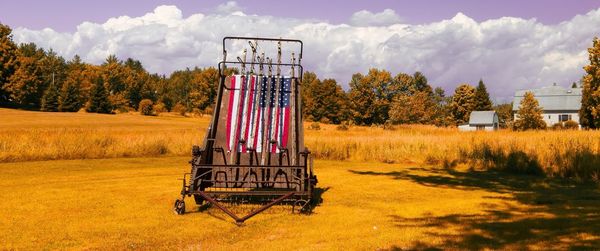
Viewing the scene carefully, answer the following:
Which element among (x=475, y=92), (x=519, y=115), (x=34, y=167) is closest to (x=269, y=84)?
(x=34, y=167)

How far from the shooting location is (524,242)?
6789mm

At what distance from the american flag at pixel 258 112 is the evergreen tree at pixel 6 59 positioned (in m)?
74.5

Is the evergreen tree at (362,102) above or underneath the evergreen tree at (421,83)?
underneath

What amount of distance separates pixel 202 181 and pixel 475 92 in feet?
288

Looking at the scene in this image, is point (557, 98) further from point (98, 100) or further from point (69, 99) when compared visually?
point (69, 99)

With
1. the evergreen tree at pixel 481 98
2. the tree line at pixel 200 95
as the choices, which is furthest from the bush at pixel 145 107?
the evergreen tree at pixel 481 98

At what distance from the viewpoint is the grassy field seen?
23.6 feet

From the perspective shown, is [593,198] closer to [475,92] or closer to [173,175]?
[173,175]

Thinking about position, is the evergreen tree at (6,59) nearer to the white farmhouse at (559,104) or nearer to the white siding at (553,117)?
the white farmhouse at (559,104)

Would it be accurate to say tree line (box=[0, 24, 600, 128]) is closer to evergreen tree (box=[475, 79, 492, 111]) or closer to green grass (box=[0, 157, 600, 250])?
evergreen tree (box=[475, 79, 492, 111])

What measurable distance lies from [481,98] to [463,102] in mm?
3926

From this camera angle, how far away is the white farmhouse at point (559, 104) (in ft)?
259

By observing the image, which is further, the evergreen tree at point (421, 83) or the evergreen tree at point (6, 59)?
the evergreen tree at point (421, 83)

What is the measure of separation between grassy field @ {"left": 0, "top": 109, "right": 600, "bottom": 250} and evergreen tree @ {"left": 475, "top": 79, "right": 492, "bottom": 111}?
73.4 metres
